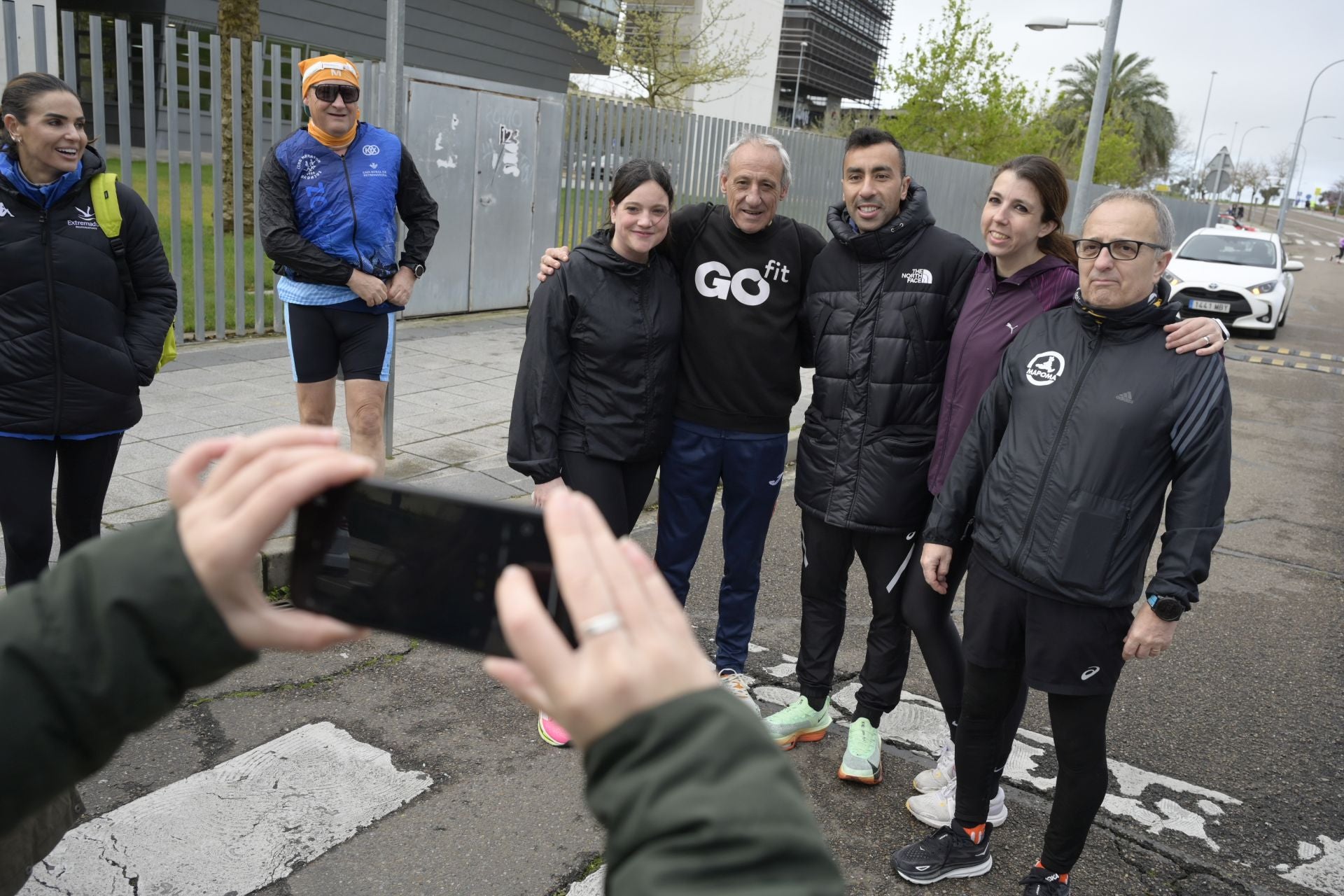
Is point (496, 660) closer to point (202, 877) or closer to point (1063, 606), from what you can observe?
point (1063, 606)

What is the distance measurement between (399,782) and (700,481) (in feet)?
5.10

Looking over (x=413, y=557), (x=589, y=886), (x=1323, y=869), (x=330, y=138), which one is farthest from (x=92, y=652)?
(x=330, y=138)

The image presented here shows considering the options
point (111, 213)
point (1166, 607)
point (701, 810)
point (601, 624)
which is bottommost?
point (1166, 607)

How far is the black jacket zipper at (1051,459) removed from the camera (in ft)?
9.22

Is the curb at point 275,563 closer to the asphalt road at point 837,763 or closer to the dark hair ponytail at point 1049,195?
the asphalt road at point 837,763

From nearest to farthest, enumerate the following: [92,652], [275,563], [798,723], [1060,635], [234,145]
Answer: [92,652], [1060,635], [798,723], [275,563], [234,145]

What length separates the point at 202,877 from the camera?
9.36 feet

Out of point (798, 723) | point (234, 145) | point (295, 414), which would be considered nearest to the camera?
point (798, 723)

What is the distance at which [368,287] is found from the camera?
5.01m

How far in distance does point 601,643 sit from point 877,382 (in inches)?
117

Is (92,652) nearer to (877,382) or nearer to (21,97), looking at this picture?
(877,382)

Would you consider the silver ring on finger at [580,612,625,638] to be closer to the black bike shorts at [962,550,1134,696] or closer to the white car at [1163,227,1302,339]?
the black bike shorts at [962,550,1134,696]

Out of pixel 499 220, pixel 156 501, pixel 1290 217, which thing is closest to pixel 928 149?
pixel 499 220

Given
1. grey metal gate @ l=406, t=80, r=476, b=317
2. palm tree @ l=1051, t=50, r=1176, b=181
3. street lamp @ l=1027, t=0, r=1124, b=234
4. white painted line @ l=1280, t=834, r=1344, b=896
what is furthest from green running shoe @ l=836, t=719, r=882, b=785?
palm tree @ l=1051, t=50, r=1176, b=181
